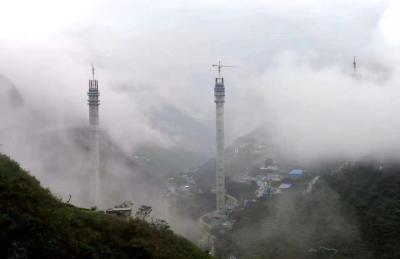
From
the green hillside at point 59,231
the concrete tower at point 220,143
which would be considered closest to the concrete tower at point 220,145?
the concrete tower at point 220,143

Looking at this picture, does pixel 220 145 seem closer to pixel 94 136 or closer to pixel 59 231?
pixel 94 136

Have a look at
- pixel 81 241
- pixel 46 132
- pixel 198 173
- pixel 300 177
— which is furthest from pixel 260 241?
pixel 198 173

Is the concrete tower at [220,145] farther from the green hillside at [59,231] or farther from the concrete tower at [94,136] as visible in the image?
the green hillside at [59,231]

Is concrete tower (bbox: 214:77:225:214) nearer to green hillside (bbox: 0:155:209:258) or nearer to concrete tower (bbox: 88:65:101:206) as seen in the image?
concrete tower (bbox: 88:65:101:206)

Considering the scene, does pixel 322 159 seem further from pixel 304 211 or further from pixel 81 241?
pixel 81 241

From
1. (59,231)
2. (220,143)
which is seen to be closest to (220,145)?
(220,143)

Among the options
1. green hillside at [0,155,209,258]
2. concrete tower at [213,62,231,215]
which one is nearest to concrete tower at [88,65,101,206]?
concrete tower at [213,62,231,215]

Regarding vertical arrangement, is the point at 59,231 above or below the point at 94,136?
below
